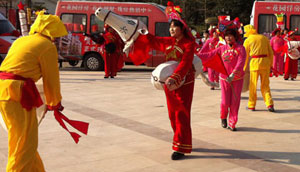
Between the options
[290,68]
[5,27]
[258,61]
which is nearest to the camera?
[258,61]

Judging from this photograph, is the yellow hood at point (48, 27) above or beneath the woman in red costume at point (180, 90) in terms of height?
above

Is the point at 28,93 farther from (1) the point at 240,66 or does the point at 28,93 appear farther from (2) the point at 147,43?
(1) the point at 240,66

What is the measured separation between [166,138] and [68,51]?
37.1 feet

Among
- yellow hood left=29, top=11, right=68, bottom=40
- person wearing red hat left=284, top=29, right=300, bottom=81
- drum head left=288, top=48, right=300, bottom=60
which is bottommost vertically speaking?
person wearing red hat left=284, top=29, right=300, bottom=81

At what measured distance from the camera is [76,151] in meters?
5.71

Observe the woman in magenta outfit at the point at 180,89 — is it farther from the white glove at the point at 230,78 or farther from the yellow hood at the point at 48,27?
the yellow hood at the point at 48,27

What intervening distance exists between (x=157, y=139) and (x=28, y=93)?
2.99 metres

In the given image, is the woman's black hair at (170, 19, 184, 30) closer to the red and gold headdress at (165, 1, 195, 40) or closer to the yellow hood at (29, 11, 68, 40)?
the red and gold headdress at (165, 1, 195, 40)

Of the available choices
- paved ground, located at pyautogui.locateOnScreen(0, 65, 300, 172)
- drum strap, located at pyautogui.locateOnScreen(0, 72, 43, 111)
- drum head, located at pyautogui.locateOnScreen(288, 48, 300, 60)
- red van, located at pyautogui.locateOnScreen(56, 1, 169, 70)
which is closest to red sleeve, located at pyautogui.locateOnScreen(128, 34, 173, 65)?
paved ground, located at pyautogui.locateOnScreen(0, 65, 300, 172)

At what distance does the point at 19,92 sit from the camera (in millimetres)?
3711

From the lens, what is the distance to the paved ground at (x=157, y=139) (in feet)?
17.1

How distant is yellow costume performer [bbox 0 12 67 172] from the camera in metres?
3.69

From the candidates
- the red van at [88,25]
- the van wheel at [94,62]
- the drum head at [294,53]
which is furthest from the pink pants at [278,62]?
the van wheel at [94,62]

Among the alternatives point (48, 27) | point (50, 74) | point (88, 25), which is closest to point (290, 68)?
point (88, 25)
